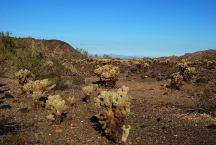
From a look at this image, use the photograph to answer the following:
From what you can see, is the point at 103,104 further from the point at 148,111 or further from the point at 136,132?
the point at 148,111

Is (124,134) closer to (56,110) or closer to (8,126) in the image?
(56,110)

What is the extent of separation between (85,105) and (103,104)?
18.2ft

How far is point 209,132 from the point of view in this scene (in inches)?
496

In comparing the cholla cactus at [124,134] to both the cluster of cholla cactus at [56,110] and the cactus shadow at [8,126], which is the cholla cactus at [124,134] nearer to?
the cluster of cholla cactus at [56,110]

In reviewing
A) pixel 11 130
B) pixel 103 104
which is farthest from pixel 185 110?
pixel 11 130

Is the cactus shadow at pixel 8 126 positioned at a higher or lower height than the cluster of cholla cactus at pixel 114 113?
lower

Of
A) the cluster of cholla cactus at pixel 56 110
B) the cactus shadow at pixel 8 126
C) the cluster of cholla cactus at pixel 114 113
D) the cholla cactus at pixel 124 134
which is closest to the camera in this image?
the cholla cactus at pixel 124 134

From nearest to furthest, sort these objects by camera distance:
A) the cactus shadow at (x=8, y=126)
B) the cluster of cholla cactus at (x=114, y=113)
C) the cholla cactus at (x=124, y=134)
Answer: the cholla cactus at (x=124, y=134)
the cluster of cholla cactus at (x=114, y=113)
the cactus shadow at (x=8, y=126)

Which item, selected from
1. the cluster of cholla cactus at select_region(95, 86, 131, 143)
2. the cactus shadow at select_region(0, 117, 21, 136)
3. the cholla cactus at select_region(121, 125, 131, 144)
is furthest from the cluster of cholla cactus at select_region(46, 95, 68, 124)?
the cholla cactus at select_region(121, 125, 131, 144)

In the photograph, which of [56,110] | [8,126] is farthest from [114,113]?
[8,126]

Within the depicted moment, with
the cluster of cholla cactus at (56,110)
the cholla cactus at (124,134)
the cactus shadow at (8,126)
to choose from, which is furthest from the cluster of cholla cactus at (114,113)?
the cactus shadow at (8,126)

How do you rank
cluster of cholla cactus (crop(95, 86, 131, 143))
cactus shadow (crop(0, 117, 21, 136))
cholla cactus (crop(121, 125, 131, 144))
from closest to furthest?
1. cholla cactus (crop(121, 125, 131, 144))
2. cluster of cholla cactus (crop(95, 86, 131, 143))
3. cactus shadow (crop(0, 117, 21, 136))

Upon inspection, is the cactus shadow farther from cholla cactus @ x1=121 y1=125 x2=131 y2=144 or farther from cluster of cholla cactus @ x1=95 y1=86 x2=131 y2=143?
cholla cactus @ x1=121 y1=125 x2=131 y2=144

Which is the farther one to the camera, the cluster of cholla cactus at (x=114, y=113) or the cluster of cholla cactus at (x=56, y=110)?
the cluster of cholla cactus at (x=56, y=110)
